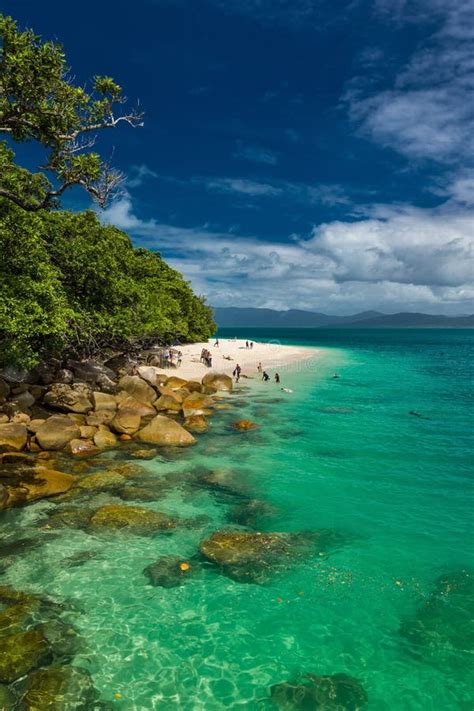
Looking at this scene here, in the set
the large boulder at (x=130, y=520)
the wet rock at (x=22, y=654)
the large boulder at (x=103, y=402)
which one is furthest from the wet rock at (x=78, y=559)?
the large boulder at (x=103, y=402)

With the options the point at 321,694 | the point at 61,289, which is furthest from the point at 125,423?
the point at 321,694

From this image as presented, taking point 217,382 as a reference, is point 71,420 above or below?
above

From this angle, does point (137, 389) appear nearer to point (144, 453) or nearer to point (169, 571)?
point (144, 453)

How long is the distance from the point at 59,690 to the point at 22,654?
1.12m

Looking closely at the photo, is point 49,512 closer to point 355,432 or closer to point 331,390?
point 355,432

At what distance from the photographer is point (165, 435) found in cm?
2200

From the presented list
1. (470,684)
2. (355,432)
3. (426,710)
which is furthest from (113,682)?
(355,432)

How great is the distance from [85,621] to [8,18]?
14.1 m

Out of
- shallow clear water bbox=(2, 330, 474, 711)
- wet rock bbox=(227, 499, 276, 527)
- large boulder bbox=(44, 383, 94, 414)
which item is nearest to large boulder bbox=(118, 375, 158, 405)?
large boulder bbox=(44, 383, 94, 414)

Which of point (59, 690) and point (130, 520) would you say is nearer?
point (59, 690)

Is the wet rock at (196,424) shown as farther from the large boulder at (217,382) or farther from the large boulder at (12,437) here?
the large boulder at (217,382)

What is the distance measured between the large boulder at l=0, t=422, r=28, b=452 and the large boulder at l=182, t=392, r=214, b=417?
10521mm

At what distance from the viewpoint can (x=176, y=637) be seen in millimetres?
8891

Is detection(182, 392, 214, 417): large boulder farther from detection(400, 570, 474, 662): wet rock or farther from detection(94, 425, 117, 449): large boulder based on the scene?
detection(400, 570, 474, 662): wet rock
